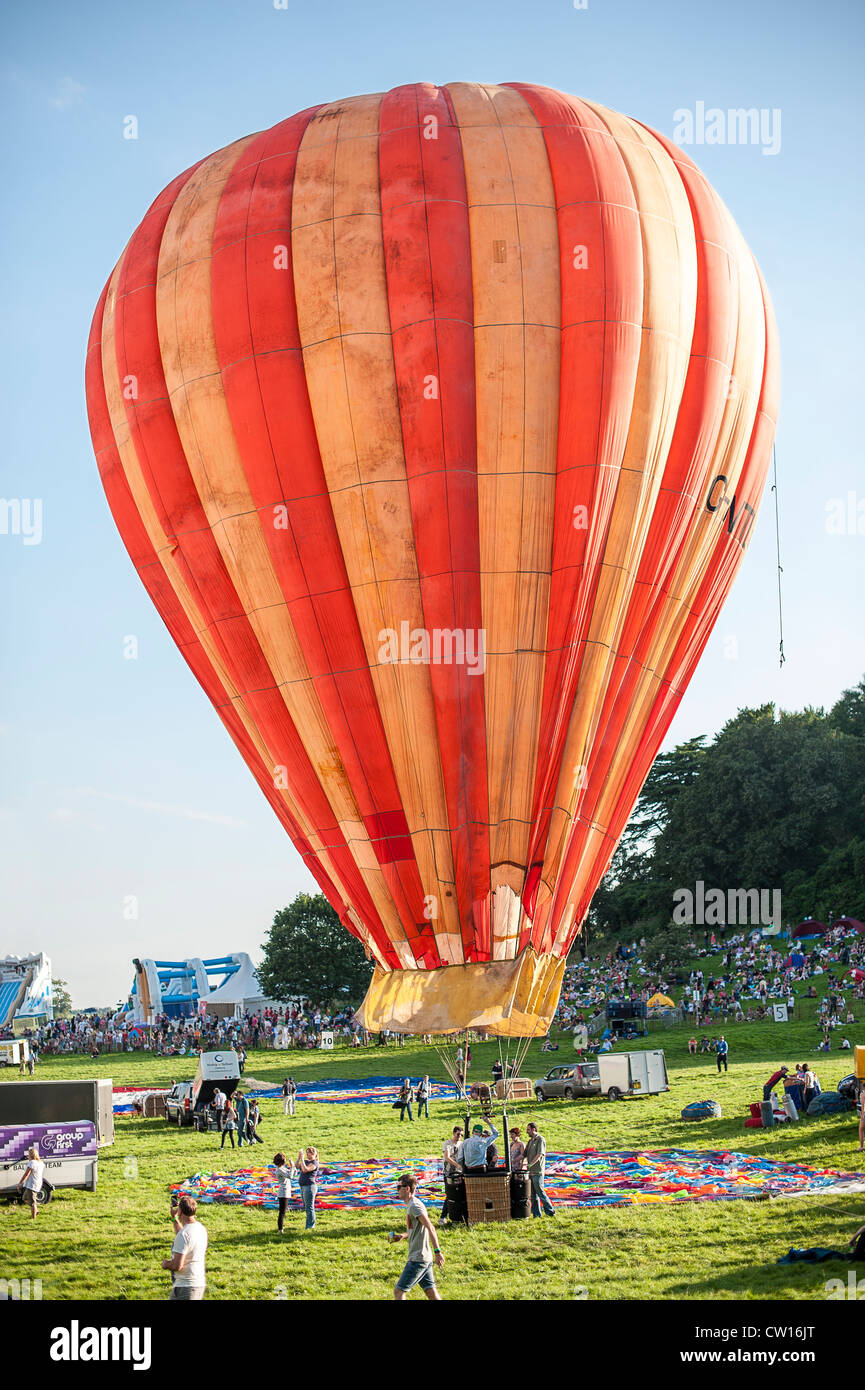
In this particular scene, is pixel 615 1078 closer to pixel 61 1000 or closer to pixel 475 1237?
pixel 475 1237

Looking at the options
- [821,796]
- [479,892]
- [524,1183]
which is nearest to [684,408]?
[479,892]

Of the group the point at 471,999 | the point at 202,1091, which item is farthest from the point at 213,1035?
the point at 471,999

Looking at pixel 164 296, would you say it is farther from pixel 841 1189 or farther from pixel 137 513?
pixel 841 1189

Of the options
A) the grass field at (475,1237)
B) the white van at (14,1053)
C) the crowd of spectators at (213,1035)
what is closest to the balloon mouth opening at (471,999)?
the grass field at (475,1237)

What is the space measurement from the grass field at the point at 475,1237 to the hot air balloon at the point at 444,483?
8.07ft

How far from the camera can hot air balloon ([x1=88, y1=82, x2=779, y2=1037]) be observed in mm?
12039

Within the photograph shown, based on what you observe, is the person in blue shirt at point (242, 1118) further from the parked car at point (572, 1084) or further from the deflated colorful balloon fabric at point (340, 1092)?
the parked car at point (572, 1084)

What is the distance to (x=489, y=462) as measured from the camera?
39.8 feet

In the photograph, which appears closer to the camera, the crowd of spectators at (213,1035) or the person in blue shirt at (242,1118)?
the person in blue shirt at (242,1118)

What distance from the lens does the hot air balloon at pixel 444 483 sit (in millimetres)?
12039

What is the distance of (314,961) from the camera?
56281mm

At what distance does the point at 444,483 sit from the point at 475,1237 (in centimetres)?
818

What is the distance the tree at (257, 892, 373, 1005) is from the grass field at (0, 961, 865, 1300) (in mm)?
33939

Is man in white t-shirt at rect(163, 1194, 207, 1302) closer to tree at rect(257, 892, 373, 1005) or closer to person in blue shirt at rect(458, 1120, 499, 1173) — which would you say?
person in blue shirt at rect(458, 1120, 499, 1173)
